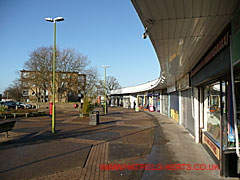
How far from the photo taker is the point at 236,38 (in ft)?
10.8

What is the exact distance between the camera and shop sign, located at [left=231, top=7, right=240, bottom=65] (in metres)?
3.10

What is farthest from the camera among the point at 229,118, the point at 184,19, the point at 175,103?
the point at 175,103

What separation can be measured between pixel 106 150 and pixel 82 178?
2.49 m

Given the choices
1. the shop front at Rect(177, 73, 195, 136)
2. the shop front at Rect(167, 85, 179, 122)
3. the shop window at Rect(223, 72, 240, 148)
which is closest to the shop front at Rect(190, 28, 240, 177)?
the shop window at Rect(223, 72, 240, 148)

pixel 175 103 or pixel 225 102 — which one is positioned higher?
pixel 225 102

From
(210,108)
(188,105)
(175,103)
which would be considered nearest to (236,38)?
(210,108)

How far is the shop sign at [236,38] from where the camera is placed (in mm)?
3097

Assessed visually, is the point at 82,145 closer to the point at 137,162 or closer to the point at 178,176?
the point at 137,162

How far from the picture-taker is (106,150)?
23.1 ft

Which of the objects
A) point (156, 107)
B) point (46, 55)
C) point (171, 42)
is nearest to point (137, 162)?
point (171, 42)

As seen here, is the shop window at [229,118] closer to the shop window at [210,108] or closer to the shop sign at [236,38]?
the shop window at [210,108]

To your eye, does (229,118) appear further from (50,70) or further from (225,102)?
(50,70)

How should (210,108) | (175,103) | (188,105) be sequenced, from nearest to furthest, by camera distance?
1. (210,108)
2. (188,105)
3. (175,103)

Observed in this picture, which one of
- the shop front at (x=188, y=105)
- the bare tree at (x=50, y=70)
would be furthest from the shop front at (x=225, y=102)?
the bare tree at (x=50, y=70)
